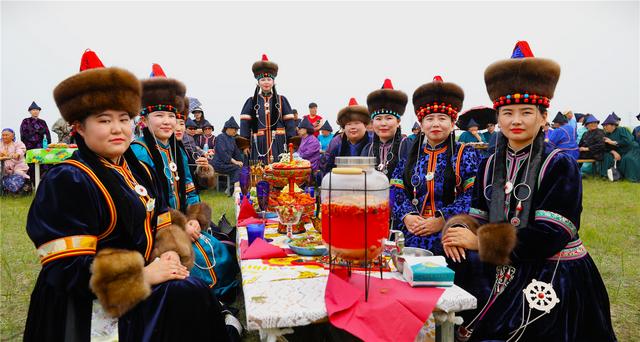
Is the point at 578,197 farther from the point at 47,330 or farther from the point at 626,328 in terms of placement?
the point at 47,330

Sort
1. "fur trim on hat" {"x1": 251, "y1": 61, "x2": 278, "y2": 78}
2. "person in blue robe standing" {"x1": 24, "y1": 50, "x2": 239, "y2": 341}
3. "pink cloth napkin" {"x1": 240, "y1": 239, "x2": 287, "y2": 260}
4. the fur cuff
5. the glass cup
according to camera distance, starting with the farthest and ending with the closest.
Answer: "fur trim on hat" {"x1": 251, "y1": 61, "x2": 278, "y2": 78}, the glass cup, the fur cuff, "pink cloth napkin" {"x1": 240, "y1": 239, "x2": 287, "y2": 260}, "person in blue robe standing" {"x1": 24, "y1": 50, "x2": 239, "y2": 341}

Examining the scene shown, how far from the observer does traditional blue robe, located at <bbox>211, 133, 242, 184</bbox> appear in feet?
31.1

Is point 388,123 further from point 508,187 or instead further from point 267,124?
point 267,124

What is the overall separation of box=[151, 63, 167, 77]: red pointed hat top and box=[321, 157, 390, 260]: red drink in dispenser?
8.42ft

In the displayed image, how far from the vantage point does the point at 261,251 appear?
7.55 ft

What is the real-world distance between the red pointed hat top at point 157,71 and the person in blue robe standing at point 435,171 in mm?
2341

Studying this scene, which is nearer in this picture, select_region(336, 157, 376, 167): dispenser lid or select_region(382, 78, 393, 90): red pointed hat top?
select_region(336, 157, 376, 167): dispenser lid

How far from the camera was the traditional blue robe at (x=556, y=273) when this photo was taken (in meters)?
2.06

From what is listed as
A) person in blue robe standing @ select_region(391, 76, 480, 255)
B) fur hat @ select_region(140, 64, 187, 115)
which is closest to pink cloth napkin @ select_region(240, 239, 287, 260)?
person in blue robe standing @ select_region(391, 76, 480, 255)

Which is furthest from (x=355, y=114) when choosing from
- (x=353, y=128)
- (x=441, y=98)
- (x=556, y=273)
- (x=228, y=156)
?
(x=228, y=156)

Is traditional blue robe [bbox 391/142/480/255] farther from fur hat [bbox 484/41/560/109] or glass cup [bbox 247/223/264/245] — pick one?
glass cup [bbox 247/223/264/245]

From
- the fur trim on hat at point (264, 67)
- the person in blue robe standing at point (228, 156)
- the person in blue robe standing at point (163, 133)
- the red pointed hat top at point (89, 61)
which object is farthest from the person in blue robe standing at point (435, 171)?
the person in blue robe standing at point (228, 156)

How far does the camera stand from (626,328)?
2.94m

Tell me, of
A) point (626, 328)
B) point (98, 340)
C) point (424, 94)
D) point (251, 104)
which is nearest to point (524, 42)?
point (424, 94)
